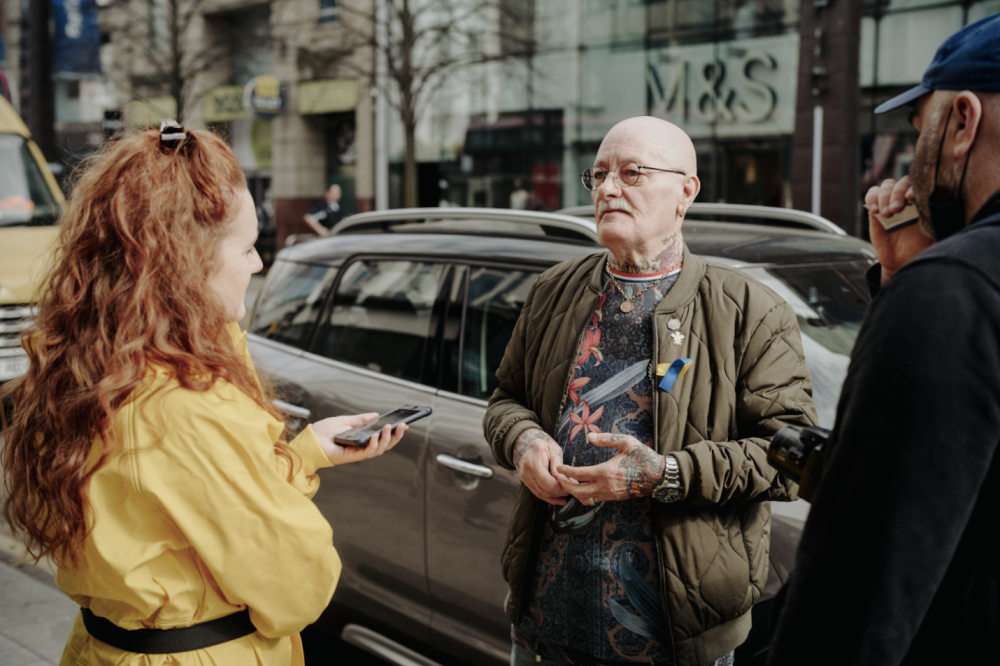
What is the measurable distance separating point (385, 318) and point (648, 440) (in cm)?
178

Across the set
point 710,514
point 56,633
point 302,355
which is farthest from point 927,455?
point 56,633

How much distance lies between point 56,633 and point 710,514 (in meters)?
3.22

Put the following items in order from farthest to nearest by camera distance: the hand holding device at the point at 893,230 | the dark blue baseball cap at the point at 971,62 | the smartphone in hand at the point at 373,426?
the smartphone in hand at the point at 373,426 < the hand holding device at the point at 893,230 < the dark blue baseball cap at the point at 971,62

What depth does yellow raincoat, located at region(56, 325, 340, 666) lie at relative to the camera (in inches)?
57.8

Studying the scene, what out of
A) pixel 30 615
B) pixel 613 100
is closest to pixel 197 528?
pixel 30 615

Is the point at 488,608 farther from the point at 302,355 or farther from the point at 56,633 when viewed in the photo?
the point at 56,633

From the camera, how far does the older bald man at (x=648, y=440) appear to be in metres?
2.01

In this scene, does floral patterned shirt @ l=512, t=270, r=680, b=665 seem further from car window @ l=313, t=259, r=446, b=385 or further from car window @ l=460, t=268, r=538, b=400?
car window @ l=313, t=259, r=446, b=385

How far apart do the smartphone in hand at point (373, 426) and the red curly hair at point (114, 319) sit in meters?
0.27

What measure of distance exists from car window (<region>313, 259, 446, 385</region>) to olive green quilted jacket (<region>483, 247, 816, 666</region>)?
1.18 metres

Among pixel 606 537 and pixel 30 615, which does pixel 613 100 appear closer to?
pixel 30 615

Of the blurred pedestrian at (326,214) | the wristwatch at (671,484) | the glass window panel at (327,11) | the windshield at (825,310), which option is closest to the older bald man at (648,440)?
the wristwatch at (671,484)

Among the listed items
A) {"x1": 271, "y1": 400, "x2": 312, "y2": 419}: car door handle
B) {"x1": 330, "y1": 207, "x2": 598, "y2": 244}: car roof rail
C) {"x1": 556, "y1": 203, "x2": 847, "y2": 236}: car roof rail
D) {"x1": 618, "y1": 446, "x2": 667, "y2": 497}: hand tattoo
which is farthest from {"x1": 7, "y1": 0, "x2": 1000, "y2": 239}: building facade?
{"x1": 618, "y1": 446, "x2": 667, "y2": 497}: hand tattoo

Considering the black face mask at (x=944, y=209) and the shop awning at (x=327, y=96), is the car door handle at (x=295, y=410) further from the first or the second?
the shop awning at (x=327, y=96)
